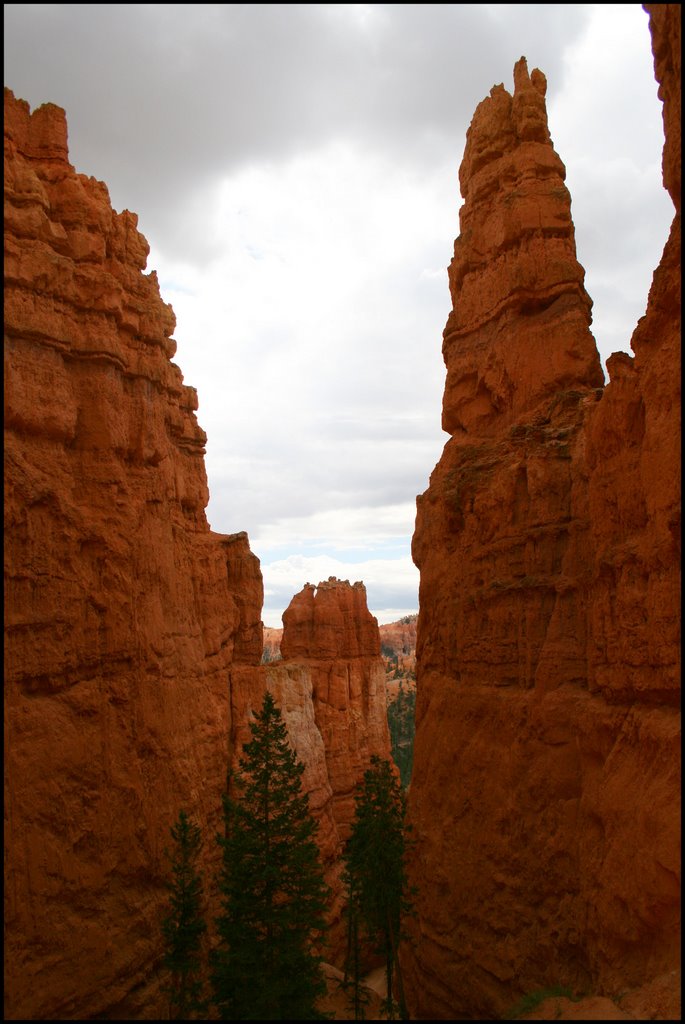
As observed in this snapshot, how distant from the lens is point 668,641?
12680 mm

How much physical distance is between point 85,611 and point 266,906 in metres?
9.07

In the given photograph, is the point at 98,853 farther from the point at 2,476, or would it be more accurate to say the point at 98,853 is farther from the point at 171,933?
the point at 2,476

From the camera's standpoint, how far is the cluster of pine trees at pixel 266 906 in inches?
683

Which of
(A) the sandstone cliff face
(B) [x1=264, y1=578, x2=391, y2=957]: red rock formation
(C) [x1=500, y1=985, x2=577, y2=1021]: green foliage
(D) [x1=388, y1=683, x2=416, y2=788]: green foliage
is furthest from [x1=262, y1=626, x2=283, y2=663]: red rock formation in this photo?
(C) [x1=500, y1=985, x2=577, y2=1021]: green foliage

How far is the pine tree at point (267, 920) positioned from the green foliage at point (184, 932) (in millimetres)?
663

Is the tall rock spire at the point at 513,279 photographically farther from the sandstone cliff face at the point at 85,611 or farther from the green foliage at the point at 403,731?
the green foliage at the point at 403,731

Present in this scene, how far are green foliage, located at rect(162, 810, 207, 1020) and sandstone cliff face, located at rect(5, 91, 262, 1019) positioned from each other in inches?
20.8

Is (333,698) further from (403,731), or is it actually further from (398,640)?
(398,640)

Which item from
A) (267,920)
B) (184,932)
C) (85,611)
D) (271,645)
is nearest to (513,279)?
(85,611)

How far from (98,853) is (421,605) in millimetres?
12406

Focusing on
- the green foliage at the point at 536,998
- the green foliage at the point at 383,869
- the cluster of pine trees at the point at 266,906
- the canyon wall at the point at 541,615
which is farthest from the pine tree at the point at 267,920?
the green foliage at the point at 536,998

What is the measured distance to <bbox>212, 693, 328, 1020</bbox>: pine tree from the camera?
1708 centimetres

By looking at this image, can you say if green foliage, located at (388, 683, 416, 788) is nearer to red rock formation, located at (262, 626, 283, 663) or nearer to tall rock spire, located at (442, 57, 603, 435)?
tall rock spire, located at (442, 57, 603, 435)

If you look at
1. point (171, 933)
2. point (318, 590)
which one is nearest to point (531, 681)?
point (171, 933)
